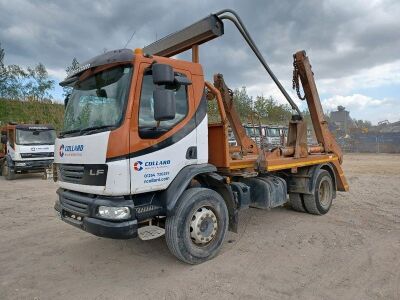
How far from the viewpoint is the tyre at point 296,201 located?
707 centimetres

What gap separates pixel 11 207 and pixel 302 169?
7.21 m

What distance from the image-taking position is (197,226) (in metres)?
4.39

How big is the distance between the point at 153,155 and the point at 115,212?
0.80m

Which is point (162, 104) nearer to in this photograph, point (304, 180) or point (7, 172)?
point (304, 180)

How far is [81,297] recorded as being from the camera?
3613 mm

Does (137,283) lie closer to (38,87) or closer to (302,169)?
(302,169)

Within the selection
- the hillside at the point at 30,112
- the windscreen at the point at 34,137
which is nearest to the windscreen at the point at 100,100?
the windscreen at the point at 34,137

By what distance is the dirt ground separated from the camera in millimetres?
3678

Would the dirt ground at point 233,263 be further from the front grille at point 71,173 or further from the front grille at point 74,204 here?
the front grille at point 71,173

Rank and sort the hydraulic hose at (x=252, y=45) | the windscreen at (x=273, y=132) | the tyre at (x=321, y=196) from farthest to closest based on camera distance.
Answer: the windscreen at (x=273, y=132) < the tyre at (x=321, y=196) < the hydraulic hose at (x=252, y=45)

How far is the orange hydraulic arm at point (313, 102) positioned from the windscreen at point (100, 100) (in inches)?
180

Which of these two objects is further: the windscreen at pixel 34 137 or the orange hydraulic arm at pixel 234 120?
the windscreen at pixel 34 137

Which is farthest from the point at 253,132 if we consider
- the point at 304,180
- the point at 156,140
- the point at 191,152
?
the point at 156,140

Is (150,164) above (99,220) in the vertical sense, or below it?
above
